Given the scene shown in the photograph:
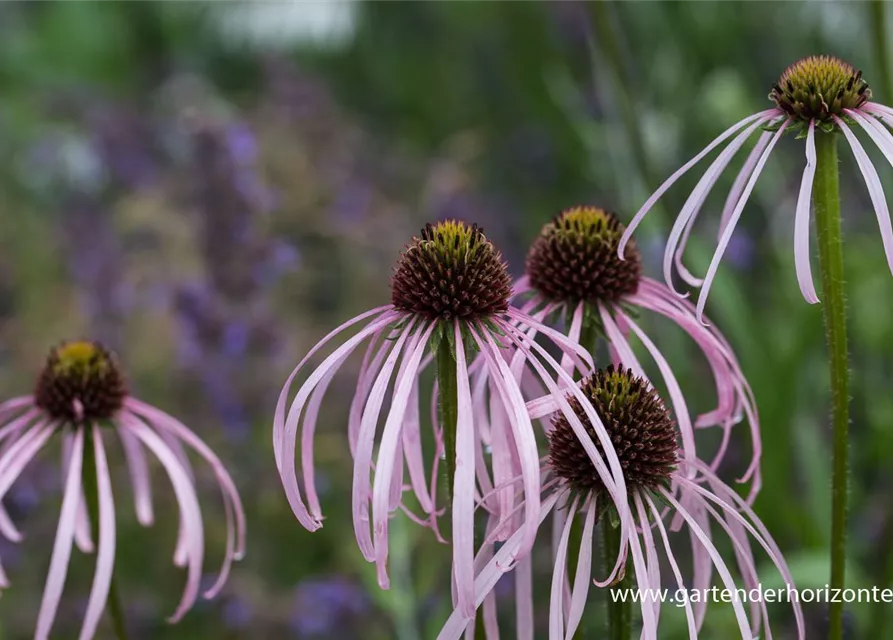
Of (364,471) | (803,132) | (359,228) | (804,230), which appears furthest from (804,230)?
(359,228)

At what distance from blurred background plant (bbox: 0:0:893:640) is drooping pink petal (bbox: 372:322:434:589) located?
2.32 ft

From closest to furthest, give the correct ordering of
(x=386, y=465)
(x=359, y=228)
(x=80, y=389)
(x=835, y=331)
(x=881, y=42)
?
(x=386, y=465) < (x=835, y=331) < (x=80, y=389) < (x=881, y=42) < (x=359, y=228)

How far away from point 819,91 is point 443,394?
0.34 metres

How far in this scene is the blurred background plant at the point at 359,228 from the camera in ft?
5.32

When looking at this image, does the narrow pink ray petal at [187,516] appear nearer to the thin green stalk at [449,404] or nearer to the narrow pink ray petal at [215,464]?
the narrow pink ray petal at [215,464]

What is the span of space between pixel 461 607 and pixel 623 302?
395mm

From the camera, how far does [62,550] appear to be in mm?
722

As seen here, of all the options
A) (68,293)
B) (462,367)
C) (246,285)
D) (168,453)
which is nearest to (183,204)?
(246,285)

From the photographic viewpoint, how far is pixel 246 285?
202cm

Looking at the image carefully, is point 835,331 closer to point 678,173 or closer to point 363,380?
point 678,173

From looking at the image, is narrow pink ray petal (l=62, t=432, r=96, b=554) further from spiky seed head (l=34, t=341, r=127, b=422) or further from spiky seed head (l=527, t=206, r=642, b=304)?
spiky seed head (l=527, t=206, r=642, b=304)

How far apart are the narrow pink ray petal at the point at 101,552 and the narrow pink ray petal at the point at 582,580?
330 millimetres

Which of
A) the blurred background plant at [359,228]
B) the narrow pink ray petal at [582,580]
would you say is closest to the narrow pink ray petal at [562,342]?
the narrow pink ray petal at [582,580]

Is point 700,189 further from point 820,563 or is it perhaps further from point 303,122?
point 303,122
